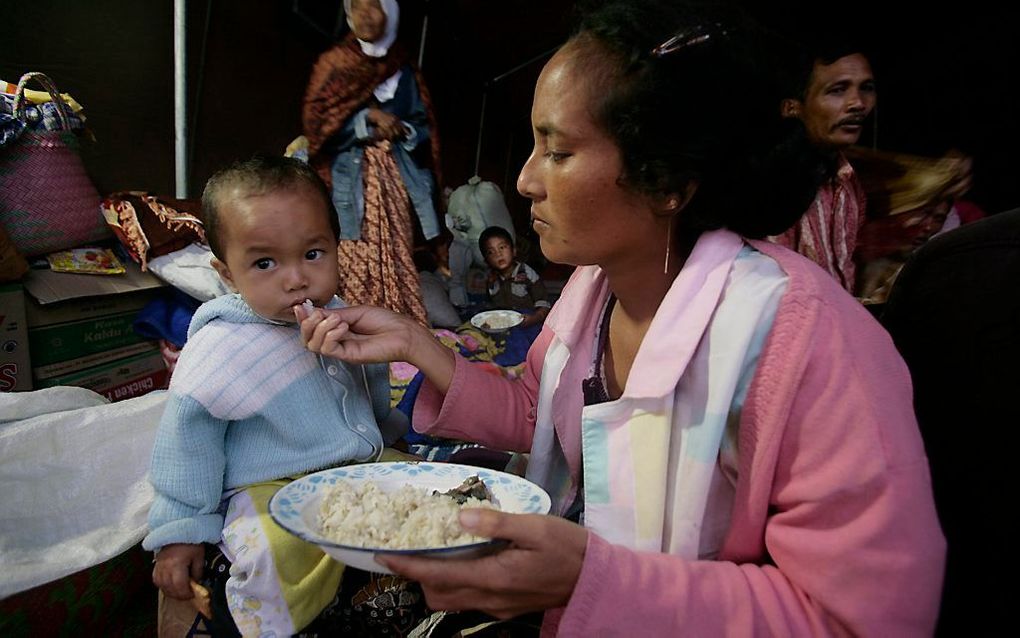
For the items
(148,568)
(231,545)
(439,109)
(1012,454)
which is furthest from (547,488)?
(439,109)

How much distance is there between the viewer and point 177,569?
1285 mm

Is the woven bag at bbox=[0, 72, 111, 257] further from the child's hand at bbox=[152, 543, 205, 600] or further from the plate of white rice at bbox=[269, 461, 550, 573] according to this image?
the plate of white rice at bbox=[269, 461, 550, 573]

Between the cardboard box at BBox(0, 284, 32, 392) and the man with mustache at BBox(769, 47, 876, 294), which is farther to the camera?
the man with mustache at BBox(769, 47, 876, 294)

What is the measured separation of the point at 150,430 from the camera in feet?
6.29

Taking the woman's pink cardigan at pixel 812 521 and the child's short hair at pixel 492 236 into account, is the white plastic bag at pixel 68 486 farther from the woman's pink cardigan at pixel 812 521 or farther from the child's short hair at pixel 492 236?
the child's short hair at pixel 492 236

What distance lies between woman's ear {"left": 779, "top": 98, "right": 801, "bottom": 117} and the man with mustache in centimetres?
227

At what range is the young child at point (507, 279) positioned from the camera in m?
5.64

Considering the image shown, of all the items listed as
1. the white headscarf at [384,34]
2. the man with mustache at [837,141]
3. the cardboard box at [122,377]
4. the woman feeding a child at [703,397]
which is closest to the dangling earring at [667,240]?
the woman feeding a child at [703,397]

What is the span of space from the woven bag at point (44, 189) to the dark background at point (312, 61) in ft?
1.70

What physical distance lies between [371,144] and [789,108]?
3.37m

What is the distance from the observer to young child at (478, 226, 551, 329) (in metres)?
5.64

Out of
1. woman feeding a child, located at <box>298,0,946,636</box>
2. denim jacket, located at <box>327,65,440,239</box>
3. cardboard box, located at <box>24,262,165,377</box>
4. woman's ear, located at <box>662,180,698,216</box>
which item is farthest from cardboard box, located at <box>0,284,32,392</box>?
woman's ear, located at <box>662,180,698,216</box>

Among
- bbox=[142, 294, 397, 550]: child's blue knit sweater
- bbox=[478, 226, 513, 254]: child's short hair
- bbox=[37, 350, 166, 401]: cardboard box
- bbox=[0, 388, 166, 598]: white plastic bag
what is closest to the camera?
bbox=[142, 294, 397, 550]: child's blue knit sweater

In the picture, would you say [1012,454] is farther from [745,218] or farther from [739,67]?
[739,67]
